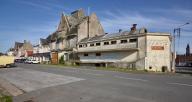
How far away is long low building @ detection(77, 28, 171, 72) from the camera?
117ft

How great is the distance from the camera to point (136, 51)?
3747cm

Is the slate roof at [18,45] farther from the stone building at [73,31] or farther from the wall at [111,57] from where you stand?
the wall at [111,57]

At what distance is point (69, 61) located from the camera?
54469mm

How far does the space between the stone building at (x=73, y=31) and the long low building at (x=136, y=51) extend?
34.8 feet

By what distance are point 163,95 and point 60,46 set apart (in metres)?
56.2

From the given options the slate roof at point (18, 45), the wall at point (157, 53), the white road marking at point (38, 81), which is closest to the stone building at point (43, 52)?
the slate roof at point (18, 45)

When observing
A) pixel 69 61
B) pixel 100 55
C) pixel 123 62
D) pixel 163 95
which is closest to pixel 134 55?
pixel 123 62

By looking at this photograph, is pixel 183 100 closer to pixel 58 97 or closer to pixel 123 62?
pixel 58 97

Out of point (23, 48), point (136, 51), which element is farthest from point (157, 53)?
point (23, 48)

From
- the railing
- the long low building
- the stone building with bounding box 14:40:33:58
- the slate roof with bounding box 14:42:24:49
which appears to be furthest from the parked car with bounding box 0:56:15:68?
the slate roof with bounding box 14:42:24:49

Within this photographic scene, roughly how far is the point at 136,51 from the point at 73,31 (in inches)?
977

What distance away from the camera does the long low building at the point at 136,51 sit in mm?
35656

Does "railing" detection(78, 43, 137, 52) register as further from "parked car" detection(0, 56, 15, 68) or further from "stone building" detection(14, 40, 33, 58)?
"stone building" detection(14, 40, 33, 58)

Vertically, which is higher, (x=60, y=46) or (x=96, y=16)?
(x=96, y=16)
